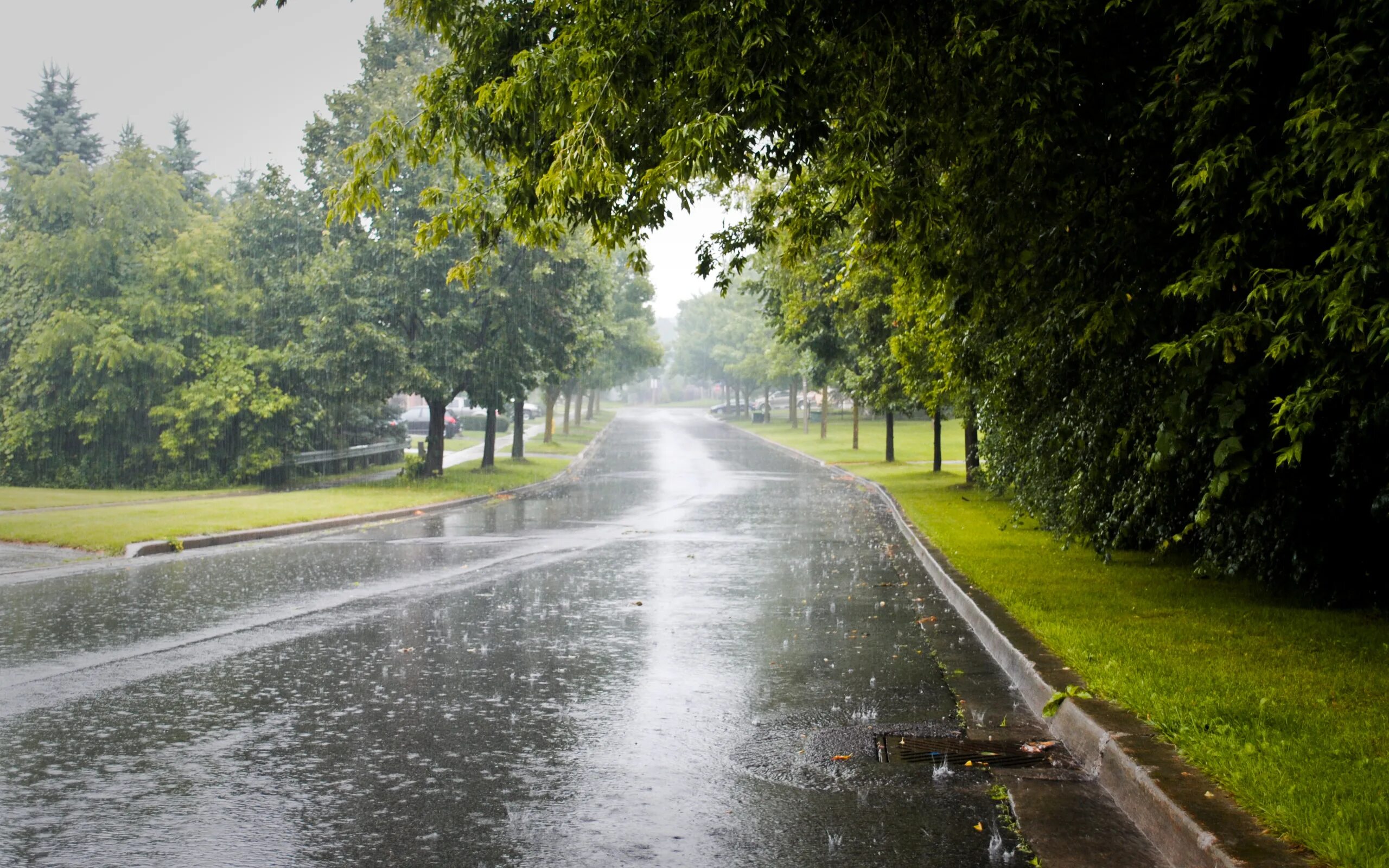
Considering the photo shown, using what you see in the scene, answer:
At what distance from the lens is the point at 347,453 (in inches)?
1249

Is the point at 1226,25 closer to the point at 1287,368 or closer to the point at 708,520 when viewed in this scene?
the point at 1287,368

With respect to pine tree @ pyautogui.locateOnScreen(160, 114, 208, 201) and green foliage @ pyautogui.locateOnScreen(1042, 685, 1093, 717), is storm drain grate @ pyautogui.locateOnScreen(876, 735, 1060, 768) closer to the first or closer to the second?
green foliage @ pyautogui.locateOnScreen(1042, 685, 1093, 717)

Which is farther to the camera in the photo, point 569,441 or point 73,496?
point 569,441

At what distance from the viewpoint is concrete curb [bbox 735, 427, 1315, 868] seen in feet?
13.4

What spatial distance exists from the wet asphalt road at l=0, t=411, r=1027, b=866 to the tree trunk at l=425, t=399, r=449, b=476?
1528 cm

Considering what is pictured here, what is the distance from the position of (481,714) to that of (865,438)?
53696mm

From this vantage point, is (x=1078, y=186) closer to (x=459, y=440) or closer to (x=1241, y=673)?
(x=1241, y=673)

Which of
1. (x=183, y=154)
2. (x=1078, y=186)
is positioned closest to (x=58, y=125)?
(x=183, y=154)

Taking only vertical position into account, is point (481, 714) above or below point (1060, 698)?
below

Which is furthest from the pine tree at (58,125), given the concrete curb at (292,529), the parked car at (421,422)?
the concrete curb at (292,529)

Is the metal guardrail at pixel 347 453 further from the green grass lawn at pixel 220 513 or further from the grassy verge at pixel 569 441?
the grassy verge at pixel 569 441

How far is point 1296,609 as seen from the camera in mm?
9617

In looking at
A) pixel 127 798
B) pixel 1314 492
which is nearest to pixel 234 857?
pixel 127 798

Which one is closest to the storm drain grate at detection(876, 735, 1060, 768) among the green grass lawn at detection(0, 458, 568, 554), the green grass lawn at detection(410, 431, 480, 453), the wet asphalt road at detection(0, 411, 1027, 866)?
the wet asphalt road at detection(0, 411, 1027, 866)
